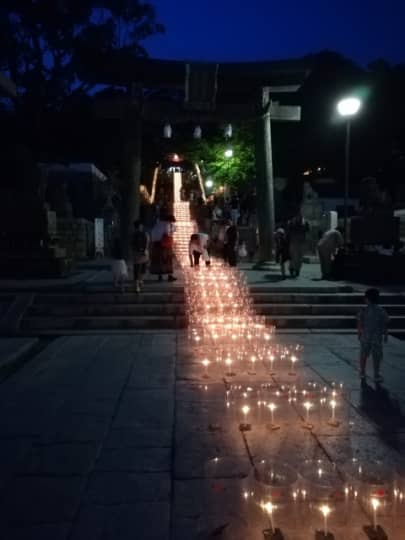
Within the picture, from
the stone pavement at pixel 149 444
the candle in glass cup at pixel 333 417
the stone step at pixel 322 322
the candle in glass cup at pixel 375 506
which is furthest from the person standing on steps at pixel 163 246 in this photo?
the candle in glass cup at pixel 375 506

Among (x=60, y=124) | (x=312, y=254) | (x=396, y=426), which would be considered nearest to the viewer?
(x=396, y=426)

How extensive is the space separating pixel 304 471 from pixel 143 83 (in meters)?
15.0

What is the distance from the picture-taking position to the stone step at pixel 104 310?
11633 mm

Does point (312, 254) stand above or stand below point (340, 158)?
below

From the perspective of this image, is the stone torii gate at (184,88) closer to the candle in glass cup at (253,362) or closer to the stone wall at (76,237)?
the stone wall at (76,237)

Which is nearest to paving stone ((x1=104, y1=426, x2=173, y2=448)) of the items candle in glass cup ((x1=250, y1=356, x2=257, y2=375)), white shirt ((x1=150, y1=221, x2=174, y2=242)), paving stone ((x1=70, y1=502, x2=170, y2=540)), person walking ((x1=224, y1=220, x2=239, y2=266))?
paving stone ((x1=70, y1=502, x2=170, y2=540))

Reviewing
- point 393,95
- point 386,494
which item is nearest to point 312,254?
point 393,95

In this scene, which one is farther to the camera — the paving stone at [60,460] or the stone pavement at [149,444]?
the paving stone at [60,460]

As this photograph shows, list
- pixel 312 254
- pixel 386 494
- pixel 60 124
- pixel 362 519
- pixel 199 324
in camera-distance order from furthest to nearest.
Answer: pixel 60 124
pixel 312 254
pixel 199 324
pixel 386 494
pixel 362 519

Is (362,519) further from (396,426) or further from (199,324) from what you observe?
(199,324)

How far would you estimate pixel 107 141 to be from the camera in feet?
109

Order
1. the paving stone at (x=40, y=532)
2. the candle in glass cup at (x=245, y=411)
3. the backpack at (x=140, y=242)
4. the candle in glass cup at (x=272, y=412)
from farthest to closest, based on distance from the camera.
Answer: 1. the backpack at (x=140, y=242)
2. the candle in glass cup at (x=245, y=411)
3. the candle in glass cup at (x=272, y=412)
4. the paving stone at (x=40, y=532)

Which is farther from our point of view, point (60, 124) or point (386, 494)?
point (60, 124)

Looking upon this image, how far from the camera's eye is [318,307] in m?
11.9
